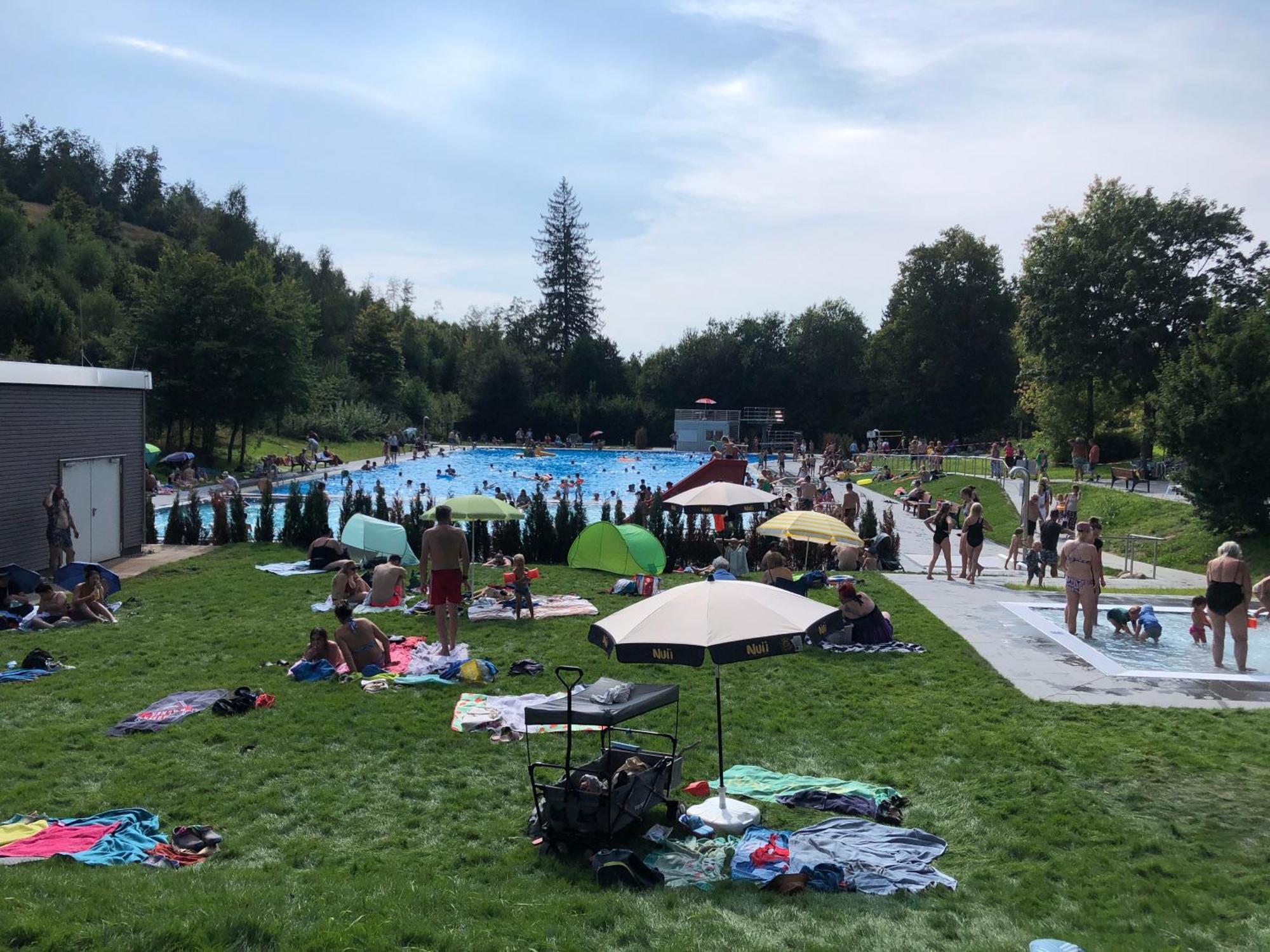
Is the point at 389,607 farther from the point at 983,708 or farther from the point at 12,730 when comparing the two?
the point at 983,708

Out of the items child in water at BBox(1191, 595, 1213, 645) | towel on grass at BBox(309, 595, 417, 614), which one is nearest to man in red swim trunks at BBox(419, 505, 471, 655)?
towel on grass at BBox(309, 595, 417, 614)

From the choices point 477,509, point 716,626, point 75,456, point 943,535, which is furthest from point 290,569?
point 716,626

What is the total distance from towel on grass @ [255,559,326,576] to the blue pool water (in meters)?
10.9

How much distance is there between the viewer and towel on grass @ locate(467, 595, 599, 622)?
1402 cm

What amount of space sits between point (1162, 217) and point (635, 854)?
38.0 meters

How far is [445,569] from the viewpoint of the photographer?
1164 centimetres

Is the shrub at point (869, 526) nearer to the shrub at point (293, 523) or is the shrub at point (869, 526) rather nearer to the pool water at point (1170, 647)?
the pool water at point (1170, 647)

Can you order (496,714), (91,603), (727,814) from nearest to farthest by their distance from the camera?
(727,814), (496,714), (91,603)

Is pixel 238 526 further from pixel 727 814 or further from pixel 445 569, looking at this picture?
pixel 727 814

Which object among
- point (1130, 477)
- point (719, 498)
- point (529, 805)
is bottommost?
point (529, 805)

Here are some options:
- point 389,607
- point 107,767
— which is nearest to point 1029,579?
point 389,607

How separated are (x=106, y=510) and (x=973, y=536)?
17.0m

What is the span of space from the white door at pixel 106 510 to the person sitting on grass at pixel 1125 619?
58.4ft

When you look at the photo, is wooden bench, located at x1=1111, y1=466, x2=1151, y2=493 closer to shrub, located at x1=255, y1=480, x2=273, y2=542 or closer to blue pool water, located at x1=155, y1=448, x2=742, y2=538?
blue pool water, located at x1=155, y1=448, x2=742, y2=538
